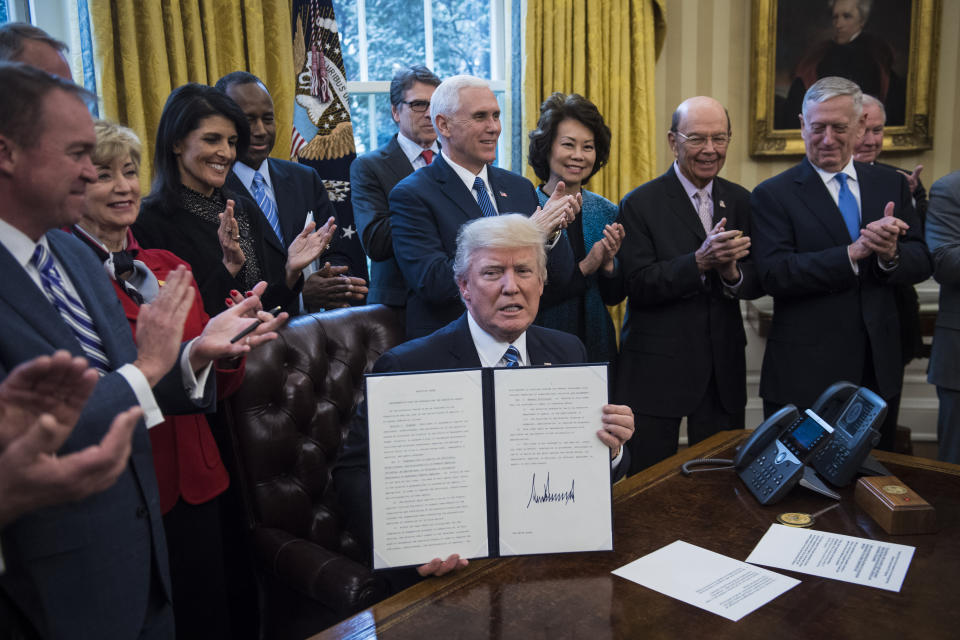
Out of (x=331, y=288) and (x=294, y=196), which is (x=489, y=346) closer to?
(x=331, y=288)

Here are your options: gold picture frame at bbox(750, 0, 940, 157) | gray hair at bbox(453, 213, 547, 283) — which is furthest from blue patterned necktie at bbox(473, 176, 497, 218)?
gold picture frame at bbox(750, 0, 940, 157)

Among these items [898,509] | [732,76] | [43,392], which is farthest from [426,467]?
[732,76]

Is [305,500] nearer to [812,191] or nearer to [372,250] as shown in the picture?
[372,250]

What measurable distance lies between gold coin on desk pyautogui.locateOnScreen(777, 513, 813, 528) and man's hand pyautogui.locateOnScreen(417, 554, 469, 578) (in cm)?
75

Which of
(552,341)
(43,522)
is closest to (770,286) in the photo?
(552,341)

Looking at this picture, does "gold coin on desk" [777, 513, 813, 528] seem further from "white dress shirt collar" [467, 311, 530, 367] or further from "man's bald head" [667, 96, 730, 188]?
"man's bald head" [667, 96, 730, 188]

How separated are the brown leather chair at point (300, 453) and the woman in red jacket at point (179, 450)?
11cm

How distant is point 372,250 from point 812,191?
1739 mm

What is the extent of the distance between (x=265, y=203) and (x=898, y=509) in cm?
241

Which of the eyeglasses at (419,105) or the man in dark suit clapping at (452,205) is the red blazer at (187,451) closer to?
the man in dark suit clapping at (452,205)

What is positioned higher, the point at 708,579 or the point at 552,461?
the point at 552,461

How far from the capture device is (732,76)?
16.3 feet

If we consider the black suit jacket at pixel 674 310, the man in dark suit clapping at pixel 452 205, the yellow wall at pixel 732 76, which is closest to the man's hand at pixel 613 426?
the man in dark suit clapping at pixel 452 205

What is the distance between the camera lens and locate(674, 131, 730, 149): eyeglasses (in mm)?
3070
